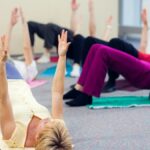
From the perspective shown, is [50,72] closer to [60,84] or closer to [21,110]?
[21,110]

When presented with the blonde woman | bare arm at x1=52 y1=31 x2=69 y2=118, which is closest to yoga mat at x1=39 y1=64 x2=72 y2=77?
the blonde woman

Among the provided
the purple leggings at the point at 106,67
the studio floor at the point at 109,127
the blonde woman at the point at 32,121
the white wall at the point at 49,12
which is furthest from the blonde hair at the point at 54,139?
the white wall at the point at 49,12

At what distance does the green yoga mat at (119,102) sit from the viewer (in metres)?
3.12

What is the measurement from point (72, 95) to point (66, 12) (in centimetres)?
274

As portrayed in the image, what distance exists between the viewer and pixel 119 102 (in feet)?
10.5

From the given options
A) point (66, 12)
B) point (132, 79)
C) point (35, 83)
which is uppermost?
point (66, 12)

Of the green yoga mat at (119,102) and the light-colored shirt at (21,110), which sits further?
the green yoga mat at (119,102)

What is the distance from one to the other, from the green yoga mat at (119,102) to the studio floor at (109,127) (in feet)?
0.23

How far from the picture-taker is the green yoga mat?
312cm

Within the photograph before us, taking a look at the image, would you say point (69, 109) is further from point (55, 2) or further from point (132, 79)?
point (55, 2)

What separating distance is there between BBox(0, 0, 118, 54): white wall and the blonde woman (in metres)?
3.31

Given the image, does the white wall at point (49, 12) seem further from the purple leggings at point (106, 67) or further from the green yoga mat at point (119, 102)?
the purple leggings at point (106, 67)

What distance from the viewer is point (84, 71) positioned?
3.06 metres

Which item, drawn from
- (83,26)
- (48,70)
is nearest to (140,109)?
(48,70)
